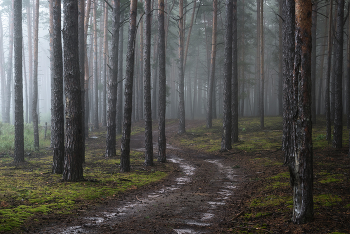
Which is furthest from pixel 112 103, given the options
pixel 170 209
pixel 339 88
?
pixel 339 88

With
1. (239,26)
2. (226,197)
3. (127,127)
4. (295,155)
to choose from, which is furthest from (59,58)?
(239,26)

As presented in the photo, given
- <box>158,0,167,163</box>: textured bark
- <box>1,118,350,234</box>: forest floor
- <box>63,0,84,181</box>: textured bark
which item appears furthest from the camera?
<box>158,0,167,163</box>: textured bark

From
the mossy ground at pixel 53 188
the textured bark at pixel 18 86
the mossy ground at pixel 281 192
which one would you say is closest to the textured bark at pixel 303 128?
the mossy ground at pixel 281 192

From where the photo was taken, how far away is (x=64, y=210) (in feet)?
20.5

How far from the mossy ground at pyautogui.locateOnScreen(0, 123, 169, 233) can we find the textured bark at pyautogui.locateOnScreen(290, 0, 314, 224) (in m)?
4.93

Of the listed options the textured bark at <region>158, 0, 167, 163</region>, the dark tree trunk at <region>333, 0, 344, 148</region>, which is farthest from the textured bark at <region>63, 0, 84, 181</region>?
the dark tree trunk at <region>333, 0, 344, 148</region>

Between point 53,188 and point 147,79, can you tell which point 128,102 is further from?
point 53,188

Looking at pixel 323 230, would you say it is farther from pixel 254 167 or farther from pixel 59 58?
pixel 59 58

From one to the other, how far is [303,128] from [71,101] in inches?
277

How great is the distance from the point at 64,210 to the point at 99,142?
16.5 m

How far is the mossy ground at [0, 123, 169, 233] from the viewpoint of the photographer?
19.0 feet

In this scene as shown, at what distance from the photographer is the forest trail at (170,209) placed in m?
5.36

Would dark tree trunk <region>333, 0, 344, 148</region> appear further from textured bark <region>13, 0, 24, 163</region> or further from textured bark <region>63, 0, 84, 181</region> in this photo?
textured bark <region>13, 0, 24, 163</region>

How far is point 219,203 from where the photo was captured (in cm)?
726
